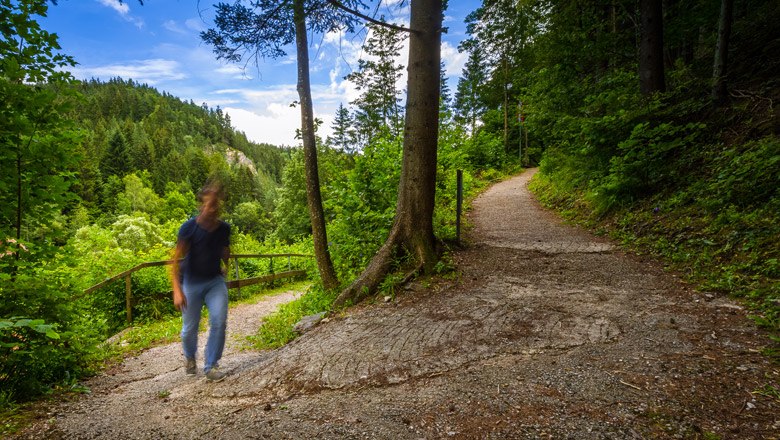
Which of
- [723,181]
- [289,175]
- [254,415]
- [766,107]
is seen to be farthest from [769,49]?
[289,175]

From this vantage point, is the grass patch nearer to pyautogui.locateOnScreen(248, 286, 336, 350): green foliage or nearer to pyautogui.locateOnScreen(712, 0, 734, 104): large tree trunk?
pyautogui.locateOnScreen(248, 286, 336, 350): green foliage

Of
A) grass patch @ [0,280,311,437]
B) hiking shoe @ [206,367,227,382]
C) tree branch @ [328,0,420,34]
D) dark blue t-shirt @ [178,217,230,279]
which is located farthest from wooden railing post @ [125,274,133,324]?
tree branch @ [328,0,420,34]

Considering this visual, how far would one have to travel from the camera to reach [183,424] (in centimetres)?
253

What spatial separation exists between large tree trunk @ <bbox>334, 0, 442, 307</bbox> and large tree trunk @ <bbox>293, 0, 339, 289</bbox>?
8.82 feet

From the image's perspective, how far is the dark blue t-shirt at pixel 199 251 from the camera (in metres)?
3.56

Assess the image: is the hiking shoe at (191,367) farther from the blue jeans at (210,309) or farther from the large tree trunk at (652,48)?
the large tree trunk at (652,48)

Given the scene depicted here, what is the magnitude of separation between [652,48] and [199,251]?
1097 centimetres

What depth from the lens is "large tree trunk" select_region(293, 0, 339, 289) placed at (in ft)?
23.3

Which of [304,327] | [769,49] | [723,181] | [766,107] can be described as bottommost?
[304,327]

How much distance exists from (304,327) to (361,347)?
1607mm

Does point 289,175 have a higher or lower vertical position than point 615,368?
higher

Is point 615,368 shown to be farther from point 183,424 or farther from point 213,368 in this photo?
point 213,368

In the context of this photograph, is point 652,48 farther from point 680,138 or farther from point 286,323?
point 286,323

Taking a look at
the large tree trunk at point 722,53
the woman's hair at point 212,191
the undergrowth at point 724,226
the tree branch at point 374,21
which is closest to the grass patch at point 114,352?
the woman's hair at point 212,191
